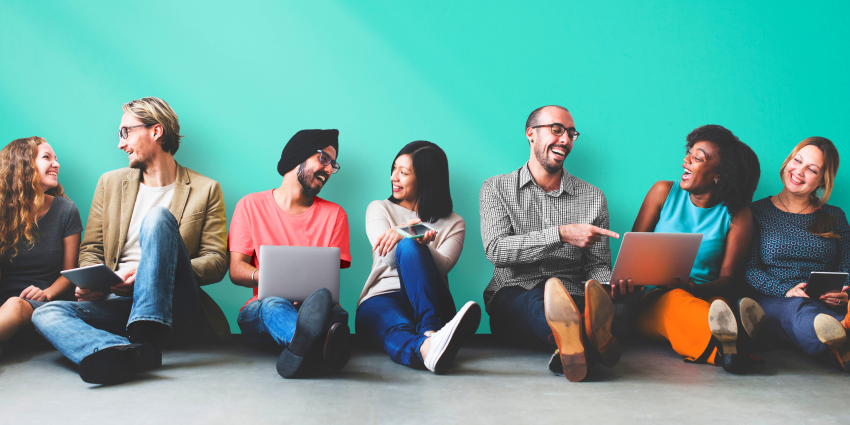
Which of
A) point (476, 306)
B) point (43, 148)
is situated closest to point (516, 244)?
point (476, 306)

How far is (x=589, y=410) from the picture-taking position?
1535 millimetres

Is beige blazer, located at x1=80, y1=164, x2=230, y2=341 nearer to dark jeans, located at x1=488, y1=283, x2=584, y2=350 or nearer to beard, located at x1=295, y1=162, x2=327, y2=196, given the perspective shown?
beard, located at x1=295, y1=162, x2=327, y2=196

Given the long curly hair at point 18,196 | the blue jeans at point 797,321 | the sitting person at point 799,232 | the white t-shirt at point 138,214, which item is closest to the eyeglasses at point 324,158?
the white t-shirt at point 138,214

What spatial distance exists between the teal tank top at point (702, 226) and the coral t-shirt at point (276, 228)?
5.86ft

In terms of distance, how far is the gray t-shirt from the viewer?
91.7 inches

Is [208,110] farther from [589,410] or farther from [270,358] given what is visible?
[589,410]

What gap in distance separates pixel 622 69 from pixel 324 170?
2.04m

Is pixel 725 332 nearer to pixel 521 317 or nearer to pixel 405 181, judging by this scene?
pixel 521 317

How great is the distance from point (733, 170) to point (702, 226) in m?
0.37

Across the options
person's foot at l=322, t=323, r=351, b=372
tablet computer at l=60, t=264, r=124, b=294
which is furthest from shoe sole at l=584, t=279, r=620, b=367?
tablet computer at l=60, t=264, r=124, b=294

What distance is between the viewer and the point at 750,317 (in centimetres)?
200

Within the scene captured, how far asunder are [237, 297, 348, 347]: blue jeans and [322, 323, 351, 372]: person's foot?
5 centimetres

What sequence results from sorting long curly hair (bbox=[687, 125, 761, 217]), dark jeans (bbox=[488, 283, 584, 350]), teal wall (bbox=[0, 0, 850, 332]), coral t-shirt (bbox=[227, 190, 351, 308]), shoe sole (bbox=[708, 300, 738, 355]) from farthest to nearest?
teal wall (bbox=[0, 0, 850, 332])
long curly hair (bbox=[687, 125, 761, 217])
coral t-shirt (bbox=[227, 190, 351, 308])
dark jeans (bbox=[488, 283, 584, 350])
shoe sole (bbox=[708, 300, 738, 355])

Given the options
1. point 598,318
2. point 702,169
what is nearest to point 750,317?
point 598,318
